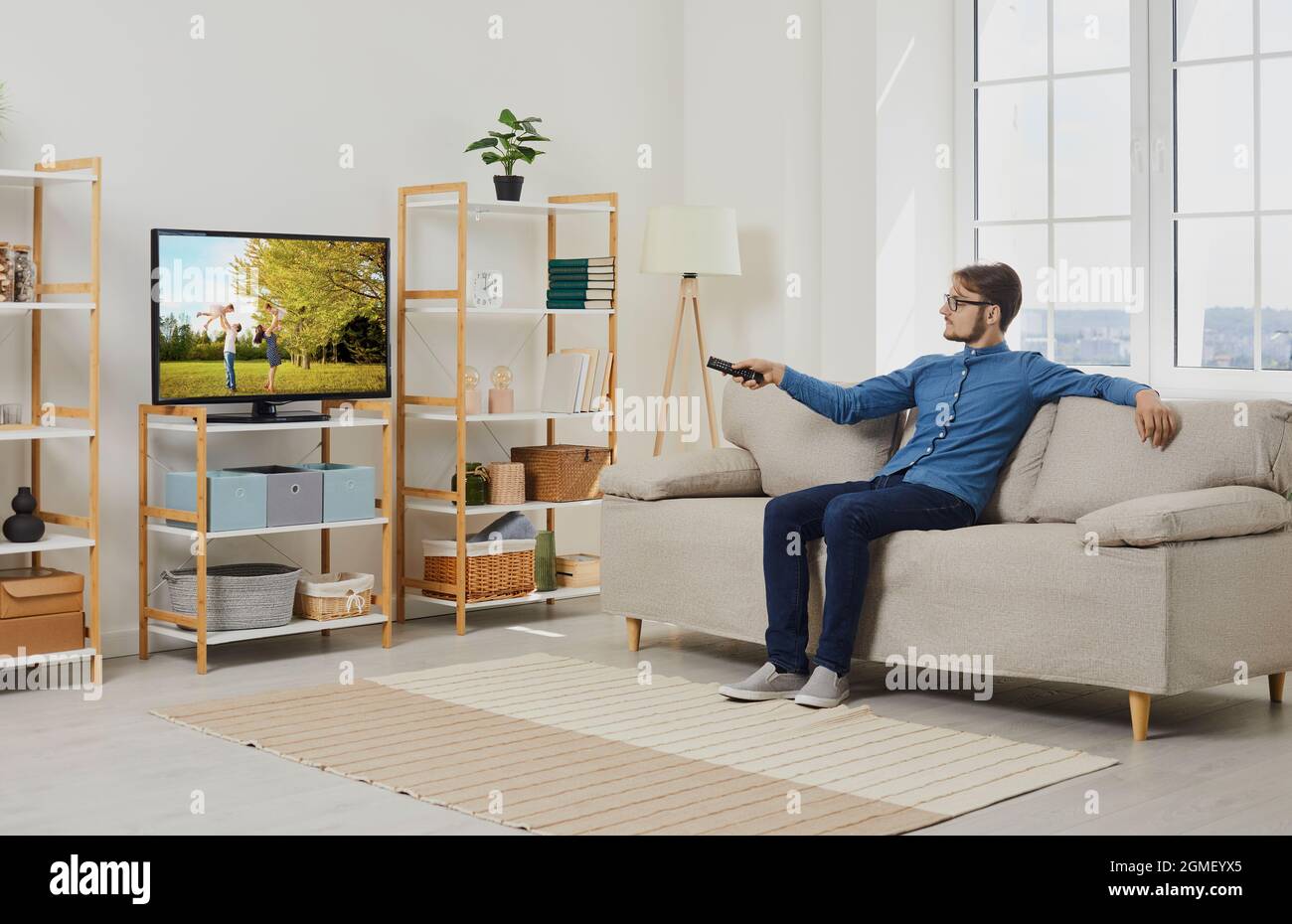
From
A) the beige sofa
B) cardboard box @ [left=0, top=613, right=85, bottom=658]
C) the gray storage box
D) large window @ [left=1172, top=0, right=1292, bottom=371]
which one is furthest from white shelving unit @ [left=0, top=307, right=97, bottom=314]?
large window @ [left=1172, top=0, right=1292, bottom=371]

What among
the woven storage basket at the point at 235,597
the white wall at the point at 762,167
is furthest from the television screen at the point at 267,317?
the white wall at the point at 762,167

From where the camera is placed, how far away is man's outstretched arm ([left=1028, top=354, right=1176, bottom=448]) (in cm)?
390

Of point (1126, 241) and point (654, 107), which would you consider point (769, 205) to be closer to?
point (654, 107)

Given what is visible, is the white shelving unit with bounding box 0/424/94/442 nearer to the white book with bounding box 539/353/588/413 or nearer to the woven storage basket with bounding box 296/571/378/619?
the woven storage basket with bounding box 296/571/378/619

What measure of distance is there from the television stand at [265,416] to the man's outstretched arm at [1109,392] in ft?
7.15

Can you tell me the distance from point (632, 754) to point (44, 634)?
5.79ft

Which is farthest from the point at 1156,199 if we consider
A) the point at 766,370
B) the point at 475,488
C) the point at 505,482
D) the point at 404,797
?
the point at 404,797

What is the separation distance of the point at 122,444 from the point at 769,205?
8.74 ft

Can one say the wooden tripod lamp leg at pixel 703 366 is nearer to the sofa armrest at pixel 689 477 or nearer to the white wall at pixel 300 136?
the white wall at pixel 300 136

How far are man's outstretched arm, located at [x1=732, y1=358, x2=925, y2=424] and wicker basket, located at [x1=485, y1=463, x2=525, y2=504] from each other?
1245 millimetres
